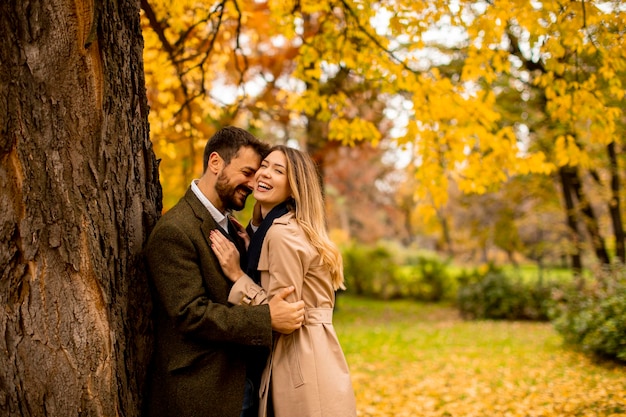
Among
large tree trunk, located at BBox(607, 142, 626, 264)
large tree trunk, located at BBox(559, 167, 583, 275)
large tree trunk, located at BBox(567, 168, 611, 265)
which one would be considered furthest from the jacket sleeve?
large tree trunk, located at BBox(559, 167, 583, 275)

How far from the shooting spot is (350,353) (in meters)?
9.95

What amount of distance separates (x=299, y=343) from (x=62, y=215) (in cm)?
A: 129

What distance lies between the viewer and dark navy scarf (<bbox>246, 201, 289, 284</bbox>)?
2902mm

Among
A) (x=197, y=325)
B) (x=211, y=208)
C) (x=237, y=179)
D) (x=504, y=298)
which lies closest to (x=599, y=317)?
(x=237, y=179)

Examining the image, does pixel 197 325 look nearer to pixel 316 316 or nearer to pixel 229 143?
pixel 316 316

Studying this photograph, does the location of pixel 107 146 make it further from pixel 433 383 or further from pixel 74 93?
pixel 433 383

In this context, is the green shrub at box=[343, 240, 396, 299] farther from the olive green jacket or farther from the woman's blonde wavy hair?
the olive green jacket

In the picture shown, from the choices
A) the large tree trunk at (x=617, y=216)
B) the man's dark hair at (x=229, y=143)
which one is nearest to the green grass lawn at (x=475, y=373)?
the large tree trunk at (x=617, y=216)

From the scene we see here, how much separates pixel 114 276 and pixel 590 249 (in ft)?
44.1

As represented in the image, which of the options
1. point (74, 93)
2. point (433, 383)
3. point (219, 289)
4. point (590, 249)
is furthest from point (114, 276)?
point (590, 249)

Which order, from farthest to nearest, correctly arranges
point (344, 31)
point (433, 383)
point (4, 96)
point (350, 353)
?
point (350, 353), point (433, 383), point (344, 31), point (4, 96)

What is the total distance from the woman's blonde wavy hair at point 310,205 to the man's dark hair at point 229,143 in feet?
0.49

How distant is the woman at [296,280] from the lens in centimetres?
275

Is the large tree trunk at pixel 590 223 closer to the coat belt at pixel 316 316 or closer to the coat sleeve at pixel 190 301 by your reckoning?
the coat belt at pixel 316 316
